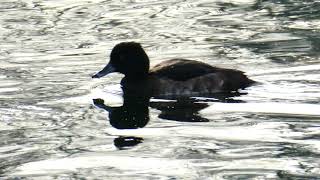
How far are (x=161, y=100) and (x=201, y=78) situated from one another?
62cm

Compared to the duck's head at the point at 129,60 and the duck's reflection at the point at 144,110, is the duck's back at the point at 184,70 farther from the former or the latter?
the duck's reflection at the point at 144,110

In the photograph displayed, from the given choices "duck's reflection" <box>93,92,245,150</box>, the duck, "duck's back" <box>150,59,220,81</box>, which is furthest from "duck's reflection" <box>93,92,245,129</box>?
"duck's back" <box>150,59,220,81</box>

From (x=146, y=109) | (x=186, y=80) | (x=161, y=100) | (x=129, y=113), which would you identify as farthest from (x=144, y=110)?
(x=186, y=80)

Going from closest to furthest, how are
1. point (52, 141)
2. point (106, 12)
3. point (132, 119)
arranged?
point (52, 141)
point (132, 119)
point (106, 12)

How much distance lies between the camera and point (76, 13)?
18.7 metres

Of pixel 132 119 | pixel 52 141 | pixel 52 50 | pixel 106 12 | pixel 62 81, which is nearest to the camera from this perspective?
pixel 52 141

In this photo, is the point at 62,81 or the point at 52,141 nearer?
the point at 52,141

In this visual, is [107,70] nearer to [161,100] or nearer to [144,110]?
[161,100]

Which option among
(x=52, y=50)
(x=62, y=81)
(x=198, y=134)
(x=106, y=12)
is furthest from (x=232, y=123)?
(x=106, y=12)

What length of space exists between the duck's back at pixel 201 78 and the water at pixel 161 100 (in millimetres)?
277

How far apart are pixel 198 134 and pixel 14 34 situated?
7.34m

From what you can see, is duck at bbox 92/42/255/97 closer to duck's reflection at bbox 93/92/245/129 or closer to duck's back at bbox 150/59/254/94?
duck's back at bbox 150/59/254/94

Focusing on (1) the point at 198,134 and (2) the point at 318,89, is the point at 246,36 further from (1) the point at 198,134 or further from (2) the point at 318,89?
(1) the point at 198,134

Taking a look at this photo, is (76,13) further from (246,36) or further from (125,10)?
(246,36)
